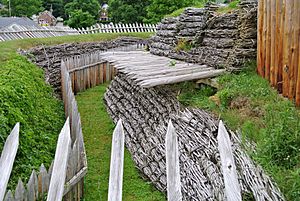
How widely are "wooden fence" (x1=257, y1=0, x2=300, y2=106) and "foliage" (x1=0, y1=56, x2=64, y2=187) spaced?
3291mm

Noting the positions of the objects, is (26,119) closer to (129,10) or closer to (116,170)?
(116,170)

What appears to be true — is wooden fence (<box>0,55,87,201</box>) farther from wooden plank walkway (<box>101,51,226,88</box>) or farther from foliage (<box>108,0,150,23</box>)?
foliage (<box>108,0,150,23</box>)

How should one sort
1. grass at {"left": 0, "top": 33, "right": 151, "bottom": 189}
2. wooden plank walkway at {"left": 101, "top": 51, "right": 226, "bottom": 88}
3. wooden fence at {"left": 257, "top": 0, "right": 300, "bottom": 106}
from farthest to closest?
wooden plank walkway at {"left": 101, "top": 51, "right": 226, "bottom": 88} → grass at {"left": 0, "top": 33, "right": 151, "bottom": 189} → wooden fence at {"left": 257, "top": 0, "right": 300, "bottom": 106}

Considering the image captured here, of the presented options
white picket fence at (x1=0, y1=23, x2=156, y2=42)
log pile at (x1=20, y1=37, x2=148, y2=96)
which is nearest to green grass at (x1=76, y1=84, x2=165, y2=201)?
log pile at (x1=20, y1=37, x2=148, y2=96)

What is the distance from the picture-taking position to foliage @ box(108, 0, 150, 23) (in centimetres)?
3244

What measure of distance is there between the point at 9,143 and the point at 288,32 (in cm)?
356

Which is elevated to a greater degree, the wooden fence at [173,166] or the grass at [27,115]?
the wooden fence at [173,166]

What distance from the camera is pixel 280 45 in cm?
507

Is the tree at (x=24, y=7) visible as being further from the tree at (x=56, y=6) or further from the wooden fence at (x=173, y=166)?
the wooden fence at (x=173, y=166)

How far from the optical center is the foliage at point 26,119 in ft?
16.1

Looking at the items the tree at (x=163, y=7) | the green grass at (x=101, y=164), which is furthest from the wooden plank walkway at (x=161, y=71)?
the tree at (x=163, y=7)

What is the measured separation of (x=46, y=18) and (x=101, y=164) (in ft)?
150

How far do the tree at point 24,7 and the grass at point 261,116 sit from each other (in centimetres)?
3927

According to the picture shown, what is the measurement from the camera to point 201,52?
7.46 meters
